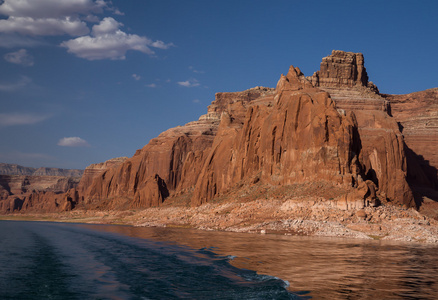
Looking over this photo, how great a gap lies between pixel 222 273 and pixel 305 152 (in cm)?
4945

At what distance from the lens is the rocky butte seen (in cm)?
6769

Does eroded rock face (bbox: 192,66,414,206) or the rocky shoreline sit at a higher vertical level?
eroded rock face (bbox: 192,66,414,206)

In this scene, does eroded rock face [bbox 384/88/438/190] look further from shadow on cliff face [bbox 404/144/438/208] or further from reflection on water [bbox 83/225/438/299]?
reflection on water [bbox 83/225/438/299]

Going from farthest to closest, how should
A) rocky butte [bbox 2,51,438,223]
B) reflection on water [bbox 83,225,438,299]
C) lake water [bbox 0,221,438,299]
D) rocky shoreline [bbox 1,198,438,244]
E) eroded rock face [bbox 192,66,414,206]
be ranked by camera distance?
rocky butte [bbox 2,51,438,223], eroded rock face [bbox 192,66,414,206], rocky shoreline [bbox 1,198,438,244], reflection on water [bbox 83,225,438,299], lake water [bbox 0,221,438,299]

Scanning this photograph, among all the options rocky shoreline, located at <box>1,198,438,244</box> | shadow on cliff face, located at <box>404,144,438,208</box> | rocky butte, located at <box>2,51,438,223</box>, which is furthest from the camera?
shadow on cliff face, located at <box>404,144,438,208</box>

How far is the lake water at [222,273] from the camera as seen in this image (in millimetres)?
19438

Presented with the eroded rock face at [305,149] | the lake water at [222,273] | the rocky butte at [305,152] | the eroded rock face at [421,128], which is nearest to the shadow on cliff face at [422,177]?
the eroded rock face at [421,128]

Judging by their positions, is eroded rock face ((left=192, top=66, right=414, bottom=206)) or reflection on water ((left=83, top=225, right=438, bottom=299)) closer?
reflection on water ((left=83, top=225, right=438, bottom=299))

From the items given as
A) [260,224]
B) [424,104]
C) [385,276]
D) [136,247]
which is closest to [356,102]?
[424,104]

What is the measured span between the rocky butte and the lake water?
93.5 feet

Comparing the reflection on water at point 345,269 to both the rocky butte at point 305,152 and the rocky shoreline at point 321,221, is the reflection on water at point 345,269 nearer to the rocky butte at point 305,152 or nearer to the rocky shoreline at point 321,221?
the rocky shoreline at point 321,221

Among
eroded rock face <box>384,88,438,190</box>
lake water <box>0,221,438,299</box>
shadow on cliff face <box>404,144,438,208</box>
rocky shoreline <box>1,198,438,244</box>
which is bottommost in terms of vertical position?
lake water <box>0,221,438,299</box>

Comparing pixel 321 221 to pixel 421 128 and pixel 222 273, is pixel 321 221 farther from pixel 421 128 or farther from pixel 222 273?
pixel 421 128

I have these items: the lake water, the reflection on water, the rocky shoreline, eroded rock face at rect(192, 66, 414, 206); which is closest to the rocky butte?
eroded rock face at rect(192, 66, 414, 206)
